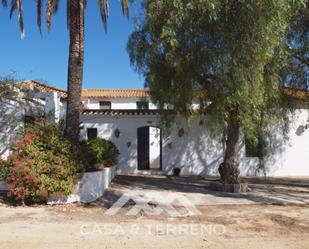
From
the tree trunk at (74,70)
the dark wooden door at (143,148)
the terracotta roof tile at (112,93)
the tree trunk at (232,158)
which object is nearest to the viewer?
the tree trunk at (74,70)

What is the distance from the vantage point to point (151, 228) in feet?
30.0

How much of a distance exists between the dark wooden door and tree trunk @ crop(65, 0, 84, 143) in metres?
8.56

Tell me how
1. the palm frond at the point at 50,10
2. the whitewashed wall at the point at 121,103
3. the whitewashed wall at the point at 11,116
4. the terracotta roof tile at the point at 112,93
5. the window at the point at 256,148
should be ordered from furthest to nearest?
the terracotta roof tile at the point at 112,93, the whitewashed wall at the point at 121,103, the window at the point at 256,148, the whitewashed wall at the point at 11,116, the palm frond at the point at 50,10

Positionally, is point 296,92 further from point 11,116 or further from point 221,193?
point 11,116

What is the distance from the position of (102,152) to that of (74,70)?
4.05 metres

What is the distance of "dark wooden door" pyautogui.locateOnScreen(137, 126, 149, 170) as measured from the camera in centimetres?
2194

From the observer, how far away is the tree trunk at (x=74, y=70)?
1318cm

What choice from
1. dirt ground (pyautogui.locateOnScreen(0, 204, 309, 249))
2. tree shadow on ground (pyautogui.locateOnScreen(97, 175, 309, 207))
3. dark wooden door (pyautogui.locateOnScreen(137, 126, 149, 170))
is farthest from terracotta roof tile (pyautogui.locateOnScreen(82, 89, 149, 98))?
dirt ground (pyautogui.locateOnScreen(0, 204, 309, 249))

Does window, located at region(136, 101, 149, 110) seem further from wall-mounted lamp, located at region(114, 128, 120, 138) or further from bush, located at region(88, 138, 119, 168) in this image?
bush, located at region(88, 138, 119, 168)

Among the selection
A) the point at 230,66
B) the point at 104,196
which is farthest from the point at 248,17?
the point at 104,196

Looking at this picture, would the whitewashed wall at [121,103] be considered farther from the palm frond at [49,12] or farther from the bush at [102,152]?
the palm frond at [49,12]

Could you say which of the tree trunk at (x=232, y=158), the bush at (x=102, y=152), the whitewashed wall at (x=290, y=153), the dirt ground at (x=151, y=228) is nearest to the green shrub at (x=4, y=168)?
the dirt ground at (x=151, y=228)

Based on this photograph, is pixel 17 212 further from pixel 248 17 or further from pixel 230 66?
pixel 248 17

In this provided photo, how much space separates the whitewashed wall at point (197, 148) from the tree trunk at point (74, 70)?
8.19 metres
